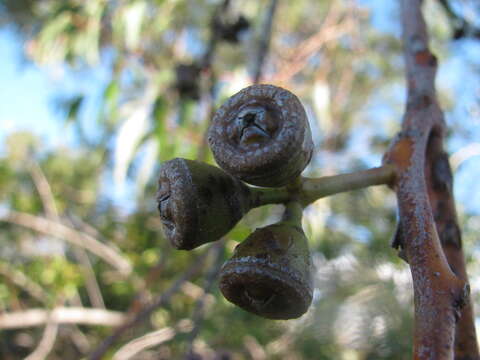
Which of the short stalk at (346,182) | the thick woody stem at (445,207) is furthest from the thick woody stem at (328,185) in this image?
the thick woody stem at (445,207)

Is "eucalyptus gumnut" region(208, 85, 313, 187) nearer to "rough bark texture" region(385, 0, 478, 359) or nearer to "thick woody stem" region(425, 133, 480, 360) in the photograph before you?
"rough bark texture" region(385, 0, 478, 359)

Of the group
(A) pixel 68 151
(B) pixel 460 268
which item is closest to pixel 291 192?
(B) pixel 460 268

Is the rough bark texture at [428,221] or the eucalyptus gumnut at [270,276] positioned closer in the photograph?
the rough bark texture at [428,221]

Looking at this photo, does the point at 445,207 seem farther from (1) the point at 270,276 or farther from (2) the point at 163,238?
(2) the point at 163,238

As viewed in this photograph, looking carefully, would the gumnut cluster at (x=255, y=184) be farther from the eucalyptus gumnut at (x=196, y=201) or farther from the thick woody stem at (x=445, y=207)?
the thick woody stem at (x=445, y=207)

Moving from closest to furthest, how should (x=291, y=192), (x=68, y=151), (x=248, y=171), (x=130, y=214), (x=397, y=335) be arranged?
(x=248, y=171) < (x=291, y=192) < (x=397, y=335) < (x=130, y=214) < (x=68, y=151)

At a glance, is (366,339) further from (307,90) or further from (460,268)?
(307,90)

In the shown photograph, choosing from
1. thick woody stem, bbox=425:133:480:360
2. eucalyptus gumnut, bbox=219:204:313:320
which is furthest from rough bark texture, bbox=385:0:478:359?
eucalyptus gumnut, bbox=219:204:313:320
